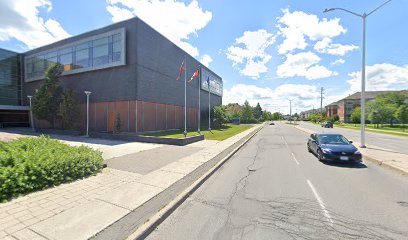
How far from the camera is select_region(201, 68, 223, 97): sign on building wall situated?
1603 inches

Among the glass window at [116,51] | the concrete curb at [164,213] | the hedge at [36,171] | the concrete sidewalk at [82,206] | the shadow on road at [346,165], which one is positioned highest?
the glass window at [116,51]

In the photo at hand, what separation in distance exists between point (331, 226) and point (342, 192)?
238 cm

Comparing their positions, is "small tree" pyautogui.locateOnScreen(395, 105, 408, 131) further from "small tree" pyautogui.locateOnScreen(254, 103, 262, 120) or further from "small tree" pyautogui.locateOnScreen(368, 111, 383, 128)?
"small tree" pyautogui.locateOnScreen(254, 103, 262, 120)

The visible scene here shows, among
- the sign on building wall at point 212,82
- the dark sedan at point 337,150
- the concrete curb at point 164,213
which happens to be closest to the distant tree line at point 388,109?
the sign on building wall at point 212,82

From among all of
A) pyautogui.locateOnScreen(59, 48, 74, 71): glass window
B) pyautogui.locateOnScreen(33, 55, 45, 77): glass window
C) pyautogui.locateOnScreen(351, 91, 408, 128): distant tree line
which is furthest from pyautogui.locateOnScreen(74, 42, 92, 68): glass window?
pyautogui.locateOnScreen(351, 91, 408, 128): distant tree line

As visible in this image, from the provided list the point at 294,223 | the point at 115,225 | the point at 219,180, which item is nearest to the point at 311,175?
the point at 219,180

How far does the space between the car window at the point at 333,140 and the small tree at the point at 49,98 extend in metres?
28.3

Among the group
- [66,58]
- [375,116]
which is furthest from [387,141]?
[66,58]

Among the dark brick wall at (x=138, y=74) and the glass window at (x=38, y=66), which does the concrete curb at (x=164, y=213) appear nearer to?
the dark brick wall at (x=138, y=74)

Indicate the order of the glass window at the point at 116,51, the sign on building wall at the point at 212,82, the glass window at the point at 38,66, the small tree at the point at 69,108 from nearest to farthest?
the glass window at the point at 116,51
the small tree at the point at 69,108
the glass window at the point at 38,66
the sign on building wall at the point at 212,82

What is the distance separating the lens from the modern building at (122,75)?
22203 millimetres

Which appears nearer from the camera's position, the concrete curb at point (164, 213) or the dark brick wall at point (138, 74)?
the concrete curb at point (164, 213)

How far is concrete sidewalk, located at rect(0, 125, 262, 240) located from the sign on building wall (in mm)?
35247

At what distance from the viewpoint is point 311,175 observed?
24.6 feet
